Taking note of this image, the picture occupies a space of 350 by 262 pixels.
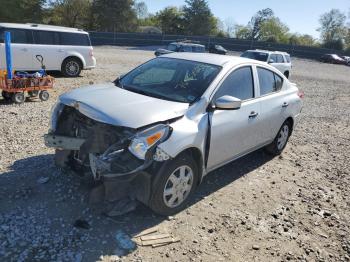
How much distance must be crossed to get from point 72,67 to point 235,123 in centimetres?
1051

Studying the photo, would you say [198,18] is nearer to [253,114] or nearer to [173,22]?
[173,22]

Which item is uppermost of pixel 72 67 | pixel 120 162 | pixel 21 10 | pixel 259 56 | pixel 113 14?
pixel 113 14

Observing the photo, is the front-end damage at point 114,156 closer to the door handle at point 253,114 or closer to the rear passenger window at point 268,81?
the door handle at point 253,114

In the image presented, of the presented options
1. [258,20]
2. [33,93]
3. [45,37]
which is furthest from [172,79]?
[258,20]

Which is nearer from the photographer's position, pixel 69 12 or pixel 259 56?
pixel 259 56

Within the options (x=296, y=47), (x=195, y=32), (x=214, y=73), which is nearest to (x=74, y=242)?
(x=214, y=73)

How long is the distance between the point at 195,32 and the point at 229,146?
62628 millimetres

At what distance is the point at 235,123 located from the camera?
4.78m

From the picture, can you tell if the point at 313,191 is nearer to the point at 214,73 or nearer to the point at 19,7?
the point at 214,73

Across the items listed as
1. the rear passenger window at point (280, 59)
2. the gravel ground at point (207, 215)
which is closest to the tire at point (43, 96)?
the gravel ground at point (207, 215)

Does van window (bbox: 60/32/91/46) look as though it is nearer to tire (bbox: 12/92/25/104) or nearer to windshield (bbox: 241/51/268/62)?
tire (bbox: 12/92/25/104)

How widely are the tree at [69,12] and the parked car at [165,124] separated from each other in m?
55.6

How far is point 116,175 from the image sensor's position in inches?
143

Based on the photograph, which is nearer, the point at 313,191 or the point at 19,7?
the point at 313,191
